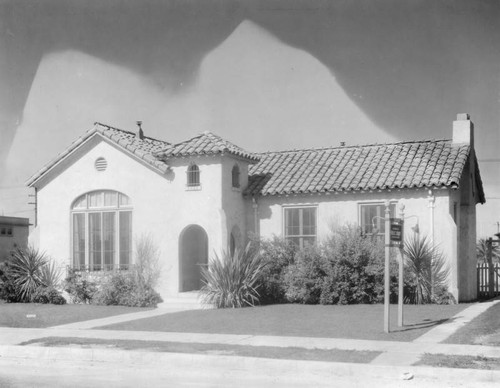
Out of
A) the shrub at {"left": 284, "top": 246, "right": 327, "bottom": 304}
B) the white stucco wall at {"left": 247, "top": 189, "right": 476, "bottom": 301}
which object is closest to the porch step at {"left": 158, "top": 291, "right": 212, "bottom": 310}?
the shrub at {"left": 284, "top": 246, "right": 327, "bottom": 304}

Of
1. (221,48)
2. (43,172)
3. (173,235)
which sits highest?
(221,48)

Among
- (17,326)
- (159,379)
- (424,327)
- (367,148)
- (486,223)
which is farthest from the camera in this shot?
(486,223)

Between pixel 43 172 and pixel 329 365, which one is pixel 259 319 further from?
pixel 43 172

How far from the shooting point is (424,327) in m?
14.7

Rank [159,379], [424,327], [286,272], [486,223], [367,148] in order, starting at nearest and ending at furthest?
[159,379]
[424,327]
[286,272]
[367,148]
[486,223]

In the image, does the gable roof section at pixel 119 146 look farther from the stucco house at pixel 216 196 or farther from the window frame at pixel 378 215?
the window frame at pixel 378 215

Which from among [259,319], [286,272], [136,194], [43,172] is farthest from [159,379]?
[43,172]

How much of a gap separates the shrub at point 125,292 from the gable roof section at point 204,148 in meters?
3.98

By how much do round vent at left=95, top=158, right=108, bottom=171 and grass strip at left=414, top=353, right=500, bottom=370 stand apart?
14.5 meters

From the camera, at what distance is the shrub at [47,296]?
Result: 2247cm

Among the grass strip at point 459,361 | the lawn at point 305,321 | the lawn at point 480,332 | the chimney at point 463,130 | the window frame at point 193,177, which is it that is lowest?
the lawn at point 305,321

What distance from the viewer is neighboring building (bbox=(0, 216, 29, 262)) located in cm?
4406

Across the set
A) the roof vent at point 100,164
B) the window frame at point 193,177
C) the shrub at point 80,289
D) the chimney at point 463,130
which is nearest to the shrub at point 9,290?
the shrub at point 80,289

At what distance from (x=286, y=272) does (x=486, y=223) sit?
31622 millimetres
